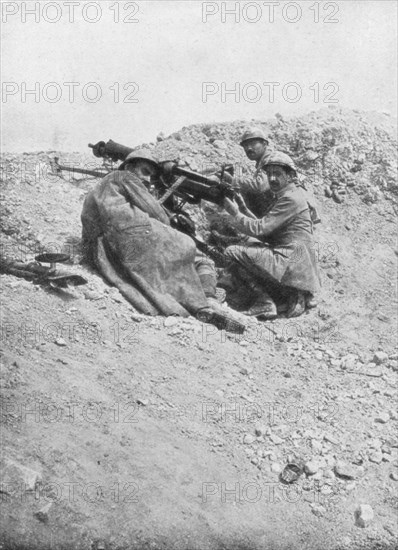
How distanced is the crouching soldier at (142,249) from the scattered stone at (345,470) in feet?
6.12

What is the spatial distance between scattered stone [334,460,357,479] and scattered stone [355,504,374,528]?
1.06 ft

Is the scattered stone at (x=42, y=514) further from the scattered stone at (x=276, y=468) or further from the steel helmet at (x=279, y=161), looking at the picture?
the steel helmet at (x=279, y=161)

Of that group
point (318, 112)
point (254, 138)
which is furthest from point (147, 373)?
point (318, 112)

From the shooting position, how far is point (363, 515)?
4.72 metres

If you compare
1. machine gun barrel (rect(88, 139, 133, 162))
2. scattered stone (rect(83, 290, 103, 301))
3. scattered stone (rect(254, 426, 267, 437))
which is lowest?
scattered stone (rect(254, 426, 267, 437))

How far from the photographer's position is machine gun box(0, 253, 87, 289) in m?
6.14

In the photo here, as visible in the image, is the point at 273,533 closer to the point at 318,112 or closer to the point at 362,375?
the point at 362,375

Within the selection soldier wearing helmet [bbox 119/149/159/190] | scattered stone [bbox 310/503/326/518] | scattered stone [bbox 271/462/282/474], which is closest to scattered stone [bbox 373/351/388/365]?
scattered stone [bbox 271/462/282/474]

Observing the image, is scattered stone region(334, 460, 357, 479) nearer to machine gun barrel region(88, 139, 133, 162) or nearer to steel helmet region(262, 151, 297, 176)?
steel helmet region(262, 151, 297, 176)

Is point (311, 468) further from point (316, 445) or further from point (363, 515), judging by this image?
point (363, 515)

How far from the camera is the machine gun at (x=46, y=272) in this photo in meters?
6.14

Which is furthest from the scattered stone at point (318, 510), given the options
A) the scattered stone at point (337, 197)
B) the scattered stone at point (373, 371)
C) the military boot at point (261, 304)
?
the scattered stone at point (337, 197)

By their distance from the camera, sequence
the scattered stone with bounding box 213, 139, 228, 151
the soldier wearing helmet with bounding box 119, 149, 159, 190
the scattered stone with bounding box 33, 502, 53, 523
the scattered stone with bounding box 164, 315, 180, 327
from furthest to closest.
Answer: the scattered stone with bounding box 213, 139, 228, 151 → the soldier wearing helmet with bounding box 119, 149, 159, 190 → the scattered stone with bounding box 164, 315, 180, 327 → the scattered stone with bounding box 33, 502, 53, 523

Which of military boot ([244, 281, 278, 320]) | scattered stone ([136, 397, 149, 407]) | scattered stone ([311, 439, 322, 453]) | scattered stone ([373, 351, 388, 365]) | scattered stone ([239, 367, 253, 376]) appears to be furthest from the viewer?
military boot ([244, 281, 278, 320])
